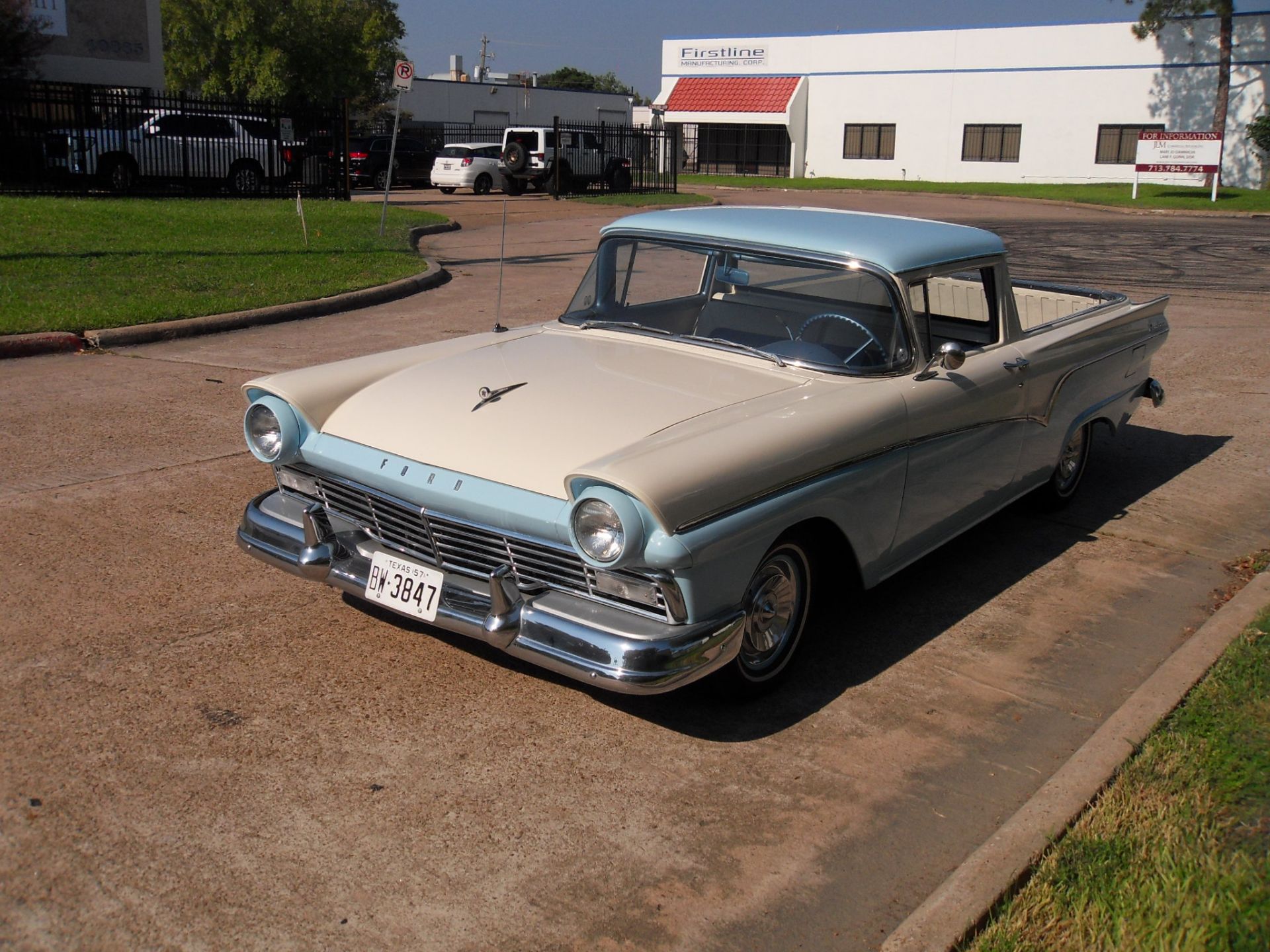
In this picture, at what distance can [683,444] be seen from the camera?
3.63m

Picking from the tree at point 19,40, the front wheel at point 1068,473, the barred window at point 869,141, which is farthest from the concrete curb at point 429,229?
the barred window at point 869,141

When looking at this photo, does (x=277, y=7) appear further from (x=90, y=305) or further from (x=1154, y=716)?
(x=1154, y=716)

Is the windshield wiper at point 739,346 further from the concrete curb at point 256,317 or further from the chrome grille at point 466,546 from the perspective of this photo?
the concrete curb at point 256,317

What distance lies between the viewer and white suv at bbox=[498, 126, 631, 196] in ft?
99.2

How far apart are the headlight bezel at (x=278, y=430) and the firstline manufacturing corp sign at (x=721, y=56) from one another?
5006cm

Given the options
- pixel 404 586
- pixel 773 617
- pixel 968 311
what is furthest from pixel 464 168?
pixel 773 617

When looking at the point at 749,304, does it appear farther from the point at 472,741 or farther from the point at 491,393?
the point at 472,741

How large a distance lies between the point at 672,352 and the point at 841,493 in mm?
1027

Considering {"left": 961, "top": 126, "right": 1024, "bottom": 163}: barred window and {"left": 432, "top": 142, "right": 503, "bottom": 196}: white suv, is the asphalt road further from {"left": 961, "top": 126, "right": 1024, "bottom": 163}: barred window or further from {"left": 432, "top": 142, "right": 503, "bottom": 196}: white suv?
{"left": 961, "top": 126, "right": 1024, "bottom": 163}: barred window

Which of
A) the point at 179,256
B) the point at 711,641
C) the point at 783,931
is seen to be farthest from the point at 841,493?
the point at 179,256

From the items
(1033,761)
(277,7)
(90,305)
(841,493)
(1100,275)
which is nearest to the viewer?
(1033,761)

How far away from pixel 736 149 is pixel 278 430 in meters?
50.3

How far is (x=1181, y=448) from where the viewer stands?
754 cm

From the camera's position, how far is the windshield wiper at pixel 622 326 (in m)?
4.88
